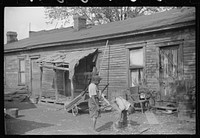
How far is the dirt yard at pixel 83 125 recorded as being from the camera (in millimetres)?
8539

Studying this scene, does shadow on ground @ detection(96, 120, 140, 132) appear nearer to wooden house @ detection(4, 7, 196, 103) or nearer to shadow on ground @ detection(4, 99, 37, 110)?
wooden house @ detection(4, 7, 196, 103)

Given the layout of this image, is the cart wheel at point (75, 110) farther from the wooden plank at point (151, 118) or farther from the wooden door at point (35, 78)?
the wooden door at point (35, 78)

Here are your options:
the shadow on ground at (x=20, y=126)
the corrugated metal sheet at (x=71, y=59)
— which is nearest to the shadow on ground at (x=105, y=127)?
the shadow on ground at (x=20, y=126)

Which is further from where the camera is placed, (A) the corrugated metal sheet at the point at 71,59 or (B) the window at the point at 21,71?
(B) the window at the point at 21,71

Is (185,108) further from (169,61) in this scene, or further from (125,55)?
(125,55)

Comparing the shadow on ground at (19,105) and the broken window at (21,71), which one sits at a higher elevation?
the broken window at (21,71)

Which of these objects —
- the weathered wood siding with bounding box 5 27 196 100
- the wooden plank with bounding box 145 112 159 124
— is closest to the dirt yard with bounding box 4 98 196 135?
the wooden plank with bounding box 145 112 159 124

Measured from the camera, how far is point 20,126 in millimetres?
9531

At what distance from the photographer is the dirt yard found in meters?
8.54

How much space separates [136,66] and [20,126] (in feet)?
22.0

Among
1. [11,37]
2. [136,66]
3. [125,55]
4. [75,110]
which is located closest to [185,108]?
[136,66]

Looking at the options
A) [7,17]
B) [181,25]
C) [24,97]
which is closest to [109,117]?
[181,25]

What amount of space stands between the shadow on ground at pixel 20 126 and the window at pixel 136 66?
549 cm
